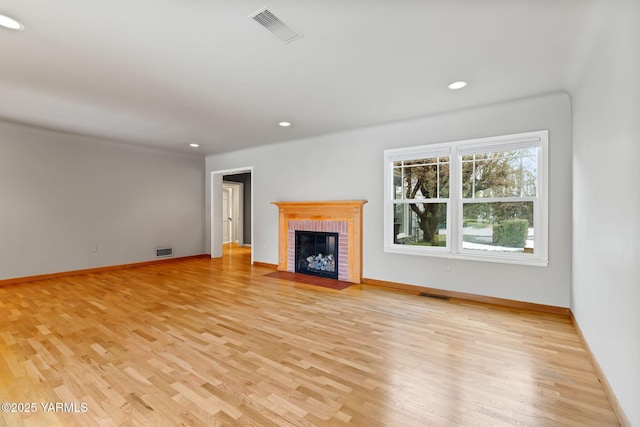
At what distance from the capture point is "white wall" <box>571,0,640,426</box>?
153cm

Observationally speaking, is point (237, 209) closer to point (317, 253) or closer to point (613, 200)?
point (317, 253)

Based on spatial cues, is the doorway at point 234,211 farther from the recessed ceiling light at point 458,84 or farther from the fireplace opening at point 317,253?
the recessed ceiling light at point 458,84

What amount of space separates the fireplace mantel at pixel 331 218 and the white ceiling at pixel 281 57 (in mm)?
1498

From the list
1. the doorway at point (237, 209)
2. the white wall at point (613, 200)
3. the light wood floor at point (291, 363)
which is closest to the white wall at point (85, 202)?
the light wood floor at point (291, 363)

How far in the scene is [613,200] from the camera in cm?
187

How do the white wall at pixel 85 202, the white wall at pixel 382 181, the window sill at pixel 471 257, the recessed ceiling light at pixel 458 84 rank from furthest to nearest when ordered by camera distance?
the white wall at pixel 85 202
the window sill at pixel 471 257
the white wall at pixel 382 181
the recessed ceiling light at pixel 458 84

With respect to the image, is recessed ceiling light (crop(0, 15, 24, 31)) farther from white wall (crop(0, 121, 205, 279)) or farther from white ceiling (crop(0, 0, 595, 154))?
white wall (crop(0, 121, 205, 279))

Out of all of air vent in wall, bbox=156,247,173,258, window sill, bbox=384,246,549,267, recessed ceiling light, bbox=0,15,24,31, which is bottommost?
air vent in wall, bbox=156,247,173,258

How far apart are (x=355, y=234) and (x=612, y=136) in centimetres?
335

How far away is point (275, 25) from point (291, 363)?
253 cm

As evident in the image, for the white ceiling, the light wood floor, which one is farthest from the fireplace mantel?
the white ceiling

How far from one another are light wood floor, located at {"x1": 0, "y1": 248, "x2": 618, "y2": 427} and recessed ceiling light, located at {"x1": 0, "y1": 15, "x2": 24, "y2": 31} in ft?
8.17

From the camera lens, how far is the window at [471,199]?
11.7 feet

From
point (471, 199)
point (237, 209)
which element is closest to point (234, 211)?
point (237, 209)
